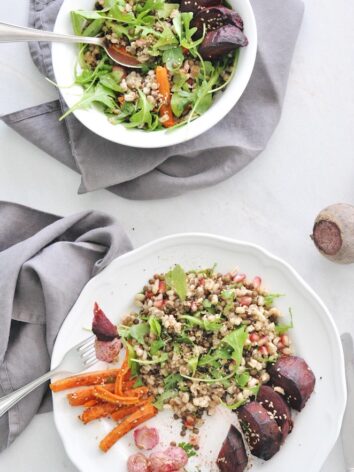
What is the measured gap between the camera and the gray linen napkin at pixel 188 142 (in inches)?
96.0

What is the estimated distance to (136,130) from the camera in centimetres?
232

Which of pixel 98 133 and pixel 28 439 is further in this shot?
pixel 28 439

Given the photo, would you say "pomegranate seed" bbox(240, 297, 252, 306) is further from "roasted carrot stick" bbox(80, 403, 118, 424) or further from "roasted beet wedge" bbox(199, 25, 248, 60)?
"roasted beet wedge" bbox(199, 25, 248, 60)

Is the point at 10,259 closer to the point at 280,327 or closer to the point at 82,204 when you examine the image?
the point at 82,204

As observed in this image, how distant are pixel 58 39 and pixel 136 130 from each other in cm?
38

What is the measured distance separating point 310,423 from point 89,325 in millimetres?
781

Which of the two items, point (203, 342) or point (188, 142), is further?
point (188, 142)

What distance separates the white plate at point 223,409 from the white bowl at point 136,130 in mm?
332

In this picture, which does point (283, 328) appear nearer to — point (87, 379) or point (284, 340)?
point (284, 340)

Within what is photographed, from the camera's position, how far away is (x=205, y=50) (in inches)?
89.0

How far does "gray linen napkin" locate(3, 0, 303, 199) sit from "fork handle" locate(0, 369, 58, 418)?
25.3 inches

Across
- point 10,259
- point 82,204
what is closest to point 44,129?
point 82,204

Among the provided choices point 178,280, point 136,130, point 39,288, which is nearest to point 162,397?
point 178,280

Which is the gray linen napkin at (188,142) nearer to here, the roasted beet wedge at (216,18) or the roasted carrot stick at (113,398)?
the roasted beet wedge at (216,18)
